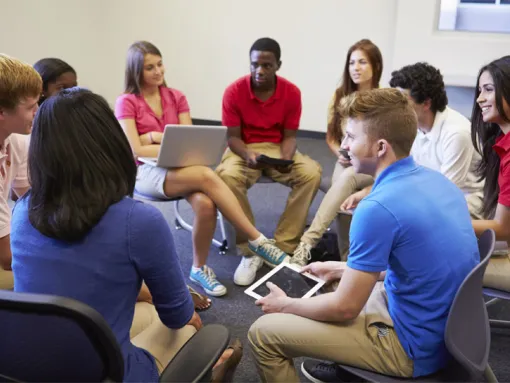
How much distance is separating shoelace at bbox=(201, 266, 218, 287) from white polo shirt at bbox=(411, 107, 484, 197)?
1.15m

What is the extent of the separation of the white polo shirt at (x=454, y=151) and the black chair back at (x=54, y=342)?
5.70ft

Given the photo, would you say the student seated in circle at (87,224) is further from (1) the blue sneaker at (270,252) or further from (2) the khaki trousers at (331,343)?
(1) the blue sneaker at (270,252)

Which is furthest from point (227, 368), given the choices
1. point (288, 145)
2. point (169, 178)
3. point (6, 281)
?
point (288, 145)

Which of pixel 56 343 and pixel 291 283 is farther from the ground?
pixel 56 343

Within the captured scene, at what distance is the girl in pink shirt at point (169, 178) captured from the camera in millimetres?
2436

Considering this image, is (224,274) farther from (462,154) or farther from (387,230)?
(387,230)

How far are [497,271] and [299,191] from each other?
47.5 inches

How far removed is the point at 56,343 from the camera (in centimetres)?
87

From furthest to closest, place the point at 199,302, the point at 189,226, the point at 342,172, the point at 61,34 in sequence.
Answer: the point at 61,34, the point at 189,226, the point at 342,172, the point at 199,302

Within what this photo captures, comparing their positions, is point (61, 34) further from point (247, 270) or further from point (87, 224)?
point (87, 224)

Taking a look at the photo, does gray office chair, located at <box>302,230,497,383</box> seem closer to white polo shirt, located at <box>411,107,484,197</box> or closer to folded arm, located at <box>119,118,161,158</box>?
white polo shirt, located at <box>411,107,484,197</box>

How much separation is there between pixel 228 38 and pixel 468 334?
162 inches

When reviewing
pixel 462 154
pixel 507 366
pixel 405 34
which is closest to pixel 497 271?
pixel 507 366

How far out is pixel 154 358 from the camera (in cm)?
120
